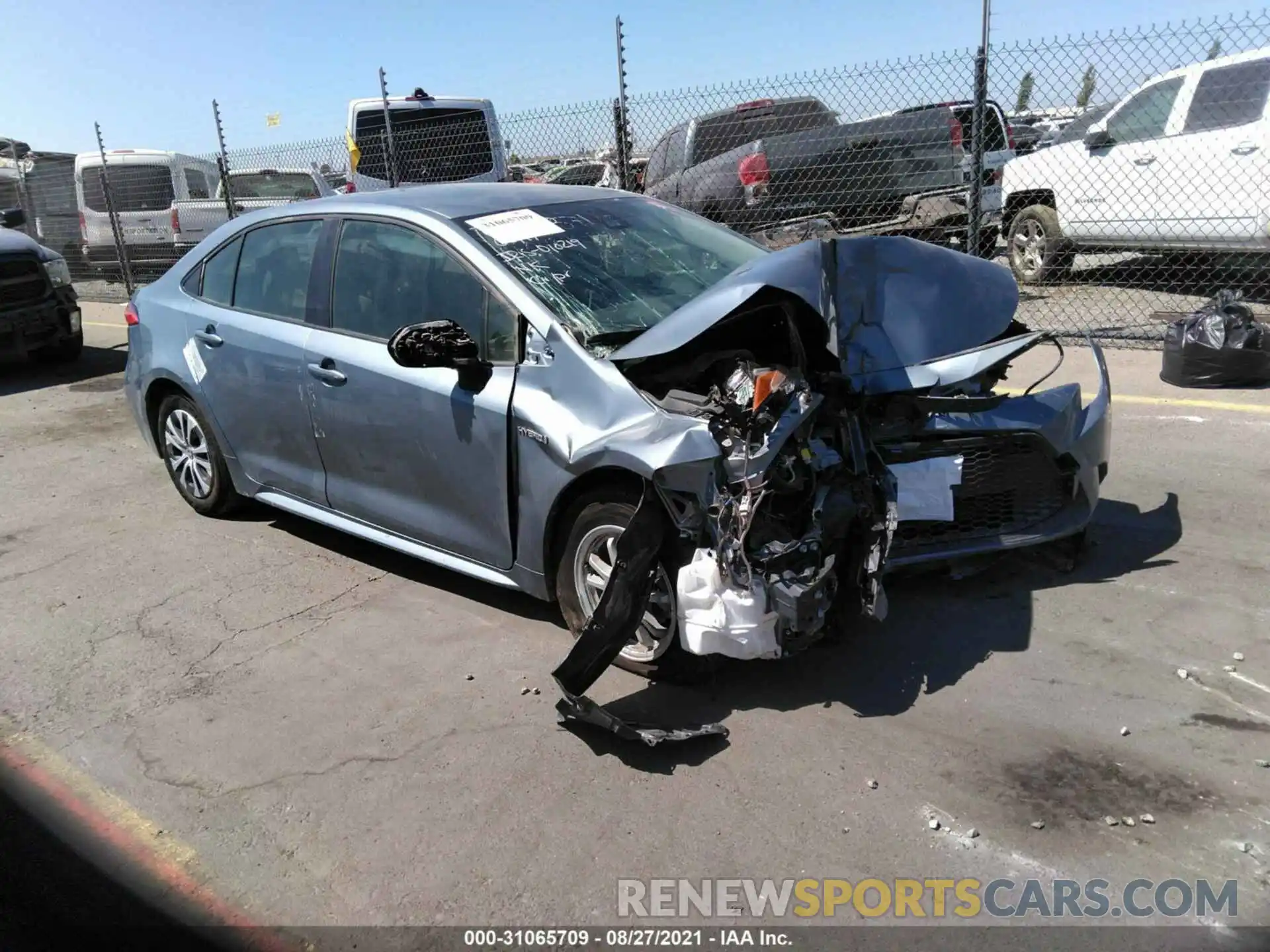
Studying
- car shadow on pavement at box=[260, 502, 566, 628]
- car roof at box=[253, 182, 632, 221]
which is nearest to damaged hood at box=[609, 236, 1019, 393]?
car roof at box=[253, 182, 632, 221]

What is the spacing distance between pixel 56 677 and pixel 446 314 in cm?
217

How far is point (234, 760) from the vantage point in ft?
11.2

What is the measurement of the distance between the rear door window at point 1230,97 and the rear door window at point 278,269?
7.82 metres

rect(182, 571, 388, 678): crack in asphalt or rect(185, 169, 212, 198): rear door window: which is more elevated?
rect(185, 169, 212, 198): rear door window

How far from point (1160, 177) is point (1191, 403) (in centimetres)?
361

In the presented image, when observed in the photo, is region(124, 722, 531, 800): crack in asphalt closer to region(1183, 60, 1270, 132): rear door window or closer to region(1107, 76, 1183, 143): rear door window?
region(1183, 60, 1270, 132): rear door window

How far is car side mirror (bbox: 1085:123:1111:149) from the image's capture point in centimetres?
955

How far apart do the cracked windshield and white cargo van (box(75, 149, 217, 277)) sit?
13116 mm

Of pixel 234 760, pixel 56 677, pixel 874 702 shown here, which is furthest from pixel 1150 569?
pixel 56 677

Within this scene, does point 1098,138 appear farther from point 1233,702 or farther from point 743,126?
point 1233,702

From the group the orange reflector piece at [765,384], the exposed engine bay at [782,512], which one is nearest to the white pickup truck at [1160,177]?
the exposed engine bay at [782,512]

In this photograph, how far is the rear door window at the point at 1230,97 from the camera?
8336mm

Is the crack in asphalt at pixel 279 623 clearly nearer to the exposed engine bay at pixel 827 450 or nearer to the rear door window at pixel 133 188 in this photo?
the exposed engine bay at pixel 827 450

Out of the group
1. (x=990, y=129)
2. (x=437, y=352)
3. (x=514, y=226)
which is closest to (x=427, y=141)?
(x=990, y=129)
